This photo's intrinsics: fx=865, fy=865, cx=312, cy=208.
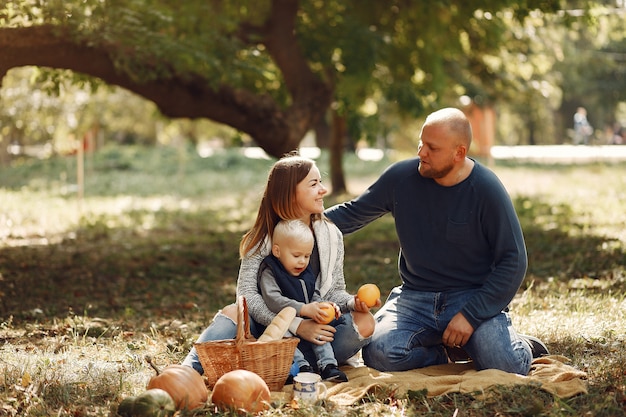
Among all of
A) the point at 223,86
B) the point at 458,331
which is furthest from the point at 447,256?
the point at 223,86

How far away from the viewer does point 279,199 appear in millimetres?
5277

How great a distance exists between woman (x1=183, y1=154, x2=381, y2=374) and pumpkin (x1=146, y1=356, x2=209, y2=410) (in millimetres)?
550

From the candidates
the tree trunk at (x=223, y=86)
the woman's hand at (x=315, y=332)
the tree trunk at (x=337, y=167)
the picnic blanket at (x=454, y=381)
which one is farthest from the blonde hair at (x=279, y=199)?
the tree trunk at (x=337, y=167)

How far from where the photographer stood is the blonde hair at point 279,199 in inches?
207

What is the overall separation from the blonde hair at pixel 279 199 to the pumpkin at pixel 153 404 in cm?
119

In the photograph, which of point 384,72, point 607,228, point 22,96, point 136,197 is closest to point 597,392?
point 607,228

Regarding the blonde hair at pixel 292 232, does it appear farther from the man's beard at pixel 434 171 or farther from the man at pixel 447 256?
the man's beard at pixel 434 171

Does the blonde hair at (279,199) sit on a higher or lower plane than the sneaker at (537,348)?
higher

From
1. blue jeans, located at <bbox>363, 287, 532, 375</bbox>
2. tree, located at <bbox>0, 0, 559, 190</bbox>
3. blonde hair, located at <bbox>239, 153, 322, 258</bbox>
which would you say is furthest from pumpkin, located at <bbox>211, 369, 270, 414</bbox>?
tree, located at <bbox>0, 0, 559, 190</bbox>

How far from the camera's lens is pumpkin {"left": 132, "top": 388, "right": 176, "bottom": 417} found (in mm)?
4270

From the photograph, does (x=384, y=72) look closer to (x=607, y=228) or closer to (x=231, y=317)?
(x=607, y=228)

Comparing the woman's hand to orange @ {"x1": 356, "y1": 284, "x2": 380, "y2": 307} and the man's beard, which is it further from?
the man's beard

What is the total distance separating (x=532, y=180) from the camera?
22.7 meters

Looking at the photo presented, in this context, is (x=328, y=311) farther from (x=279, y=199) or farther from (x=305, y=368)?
(x=279, y=199)
